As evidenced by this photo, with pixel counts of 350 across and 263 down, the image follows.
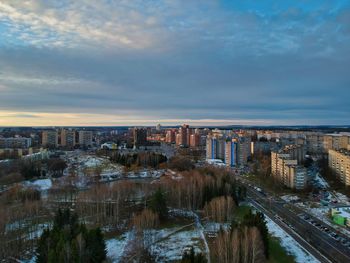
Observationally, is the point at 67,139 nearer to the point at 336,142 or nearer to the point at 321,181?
the point at 336,142

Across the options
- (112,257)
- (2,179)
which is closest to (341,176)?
(112,257)

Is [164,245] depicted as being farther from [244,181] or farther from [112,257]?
[244,181]

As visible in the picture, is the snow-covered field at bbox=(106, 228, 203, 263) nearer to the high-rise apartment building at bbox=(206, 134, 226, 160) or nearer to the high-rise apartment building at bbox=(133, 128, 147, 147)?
the high-rise apartment building at bbox=(206, 134, 226, 160)

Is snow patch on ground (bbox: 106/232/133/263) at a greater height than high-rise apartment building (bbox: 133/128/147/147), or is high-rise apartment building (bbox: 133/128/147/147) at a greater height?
high-rise apartment building (bbox: 133/128/147/147)

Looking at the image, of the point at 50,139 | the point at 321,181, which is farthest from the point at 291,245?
the point at 50,139

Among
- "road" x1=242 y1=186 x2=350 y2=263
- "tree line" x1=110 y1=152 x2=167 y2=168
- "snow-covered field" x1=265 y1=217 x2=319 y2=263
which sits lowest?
"road" x1=242 y1=186 x2=350 y2=263

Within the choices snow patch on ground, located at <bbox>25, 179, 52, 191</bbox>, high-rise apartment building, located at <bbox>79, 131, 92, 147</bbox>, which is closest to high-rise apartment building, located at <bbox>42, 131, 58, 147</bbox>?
high-rise apartment building, located at <bbox>79, 131, 92, 147</bbox>
